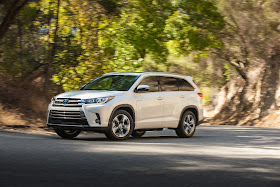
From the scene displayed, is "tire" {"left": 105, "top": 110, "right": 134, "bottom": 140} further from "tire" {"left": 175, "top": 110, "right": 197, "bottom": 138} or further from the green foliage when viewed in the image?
the green foliage

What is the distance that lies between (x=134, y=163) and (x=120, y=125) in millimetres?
4661

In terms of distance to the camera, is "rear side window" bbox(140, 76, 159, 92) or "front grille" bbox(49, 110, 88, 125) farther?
"rear side window" bbox(140, 76, 159, 92)

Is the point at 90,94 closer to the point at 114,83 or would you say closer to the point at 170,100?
the point at 114,83

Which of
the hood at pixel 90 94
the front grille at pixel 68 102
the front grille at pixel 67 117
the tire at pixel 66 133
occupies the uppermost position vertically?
the hood at pixel 90 94

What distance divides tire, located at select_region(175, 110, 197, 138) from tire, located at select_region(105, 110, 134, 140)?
2.11m

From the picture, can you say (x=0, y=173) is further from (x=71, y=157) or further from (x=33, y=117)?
(x=33, y=117)

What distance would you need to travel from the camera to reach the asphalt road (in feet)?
28.3

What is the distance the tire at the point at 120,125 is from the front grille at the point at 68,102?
2.99ft

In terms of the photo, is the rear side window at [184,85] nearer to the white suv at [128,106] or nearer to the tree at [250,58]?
the white suv at [128,106]

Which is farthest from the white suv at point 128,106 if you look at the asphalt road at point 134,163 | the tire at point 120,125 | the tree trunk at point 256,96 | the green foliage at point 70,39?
the tree trunk at point 256,96

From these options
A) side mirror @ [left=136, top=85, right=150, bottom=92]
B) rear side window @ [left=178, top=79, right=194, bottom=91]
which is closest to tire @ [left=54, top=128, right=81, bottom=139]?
side mirror @ [left=136, top=85, right=150, bottom=92]

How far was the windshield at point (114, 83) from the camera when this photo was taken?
15547 mm

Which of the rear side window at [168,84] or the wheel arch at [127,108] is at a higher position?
the rear side window at [168,84]

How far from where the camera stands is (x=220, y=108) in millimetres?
39312
